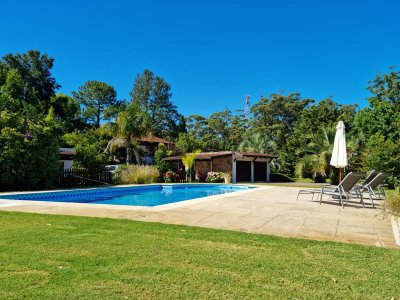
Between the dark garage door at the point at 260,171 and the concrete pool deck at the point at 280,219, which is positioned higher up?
the dark garage door at the point at 260,171

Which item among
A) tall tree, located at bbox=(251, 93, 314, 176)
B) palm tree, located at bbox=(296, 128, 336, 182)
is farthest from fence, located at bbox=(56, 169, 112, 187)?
tall tree, located at bbox=(251, 93, 314, 176)

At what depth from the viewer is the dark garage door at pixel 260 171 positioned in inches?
1180

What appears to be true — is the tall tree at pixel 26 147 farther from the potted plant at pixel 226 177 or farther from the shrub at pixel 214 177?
the potted plant at pixel 226 177

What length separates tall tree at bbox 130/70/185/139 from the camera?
162 feet

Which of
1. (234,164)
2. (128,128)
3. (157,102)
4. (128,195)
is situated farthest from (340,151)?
(157,102)

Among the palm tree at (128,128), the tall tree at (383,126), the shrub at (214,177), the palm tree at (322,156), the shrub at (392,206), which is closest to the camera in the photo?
the shrub at (392,206)

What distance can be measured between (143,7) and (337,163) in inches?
555

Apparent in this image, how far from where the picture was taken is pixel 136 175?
21734mm

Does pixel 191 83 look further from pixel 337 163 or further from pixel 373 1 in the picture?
pixel 337 163

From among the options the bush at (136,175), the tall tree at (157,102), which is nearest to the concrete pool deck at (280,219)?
the bush at (136,175)

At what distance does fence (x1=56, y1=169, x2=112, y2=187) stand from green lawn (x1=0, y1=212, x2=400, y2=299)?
13.9 meters

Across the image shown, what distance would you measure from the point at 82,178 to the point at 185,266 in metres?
17.3

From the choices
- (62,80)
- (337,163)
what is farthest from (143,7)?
(62,80)

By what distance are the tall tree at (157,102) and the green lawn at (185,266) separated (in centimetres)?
4472
